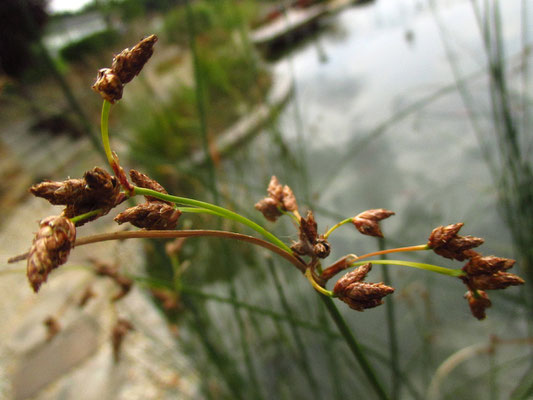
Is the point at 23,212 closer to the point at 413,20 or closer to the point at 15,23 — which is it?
the point at 15,23

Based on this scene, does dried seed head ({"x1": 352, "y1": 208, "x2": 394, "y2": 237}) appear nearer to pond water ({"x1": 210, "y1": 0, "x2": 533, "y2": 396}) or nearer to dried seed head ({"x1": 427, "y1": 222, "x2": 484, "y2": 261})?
dried seed head ({"x1": 427, "y1": 222, "x2": 484, "y2": 261})

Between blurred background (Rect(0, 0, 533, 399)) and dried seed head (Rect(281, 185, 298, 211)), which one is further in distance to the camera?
blurred background (Rect(0, 0, 533, 399))

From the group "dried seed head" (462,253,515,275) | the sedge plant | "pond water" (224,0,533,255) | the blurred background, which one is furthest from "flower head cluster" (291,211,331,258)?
"pond water" (224,0,533,255)

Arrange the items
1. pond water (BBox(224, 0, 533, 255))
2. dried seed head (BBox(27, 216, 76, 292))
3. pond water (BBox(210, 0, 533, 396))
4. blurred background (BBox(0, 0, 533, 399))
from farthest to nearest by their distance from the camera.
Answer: pond water (BBox(224, 0, 533, 255))
pond water (BBox(210, 0, 533, 396))
blurred background (BBox(0, 0, 533, 399))
dried seed head (BBox(27, 216, 76, 292))

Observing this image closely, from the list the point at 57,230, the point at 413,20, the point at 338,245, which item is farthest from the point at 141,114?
the point at 57,230

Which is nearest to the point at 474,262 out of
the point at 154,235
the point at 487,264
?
the point at 487,264

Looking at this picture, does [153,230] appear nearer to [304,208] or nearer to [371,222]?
[371,222]
